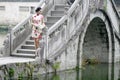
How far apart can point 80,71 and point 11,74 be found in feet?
18.4

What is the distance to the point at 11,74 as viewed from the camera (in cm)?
1855

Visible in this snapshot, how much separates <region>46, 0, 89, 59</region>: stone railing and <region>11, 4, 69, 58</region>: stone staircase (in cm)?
81

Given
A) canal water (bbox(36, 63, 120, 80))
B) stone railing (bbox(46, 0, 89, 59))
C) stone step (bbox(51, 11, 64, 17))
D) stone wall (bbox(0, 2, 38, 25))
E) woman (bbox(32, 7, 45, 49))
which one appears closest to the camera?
woman (bbox(32, 7, 45, 49))

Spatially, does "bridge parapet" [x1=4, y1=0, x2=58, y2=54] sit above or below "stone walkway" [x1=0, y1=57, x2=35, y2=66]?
above

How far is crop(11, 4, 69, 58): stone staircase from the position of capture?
21.2m

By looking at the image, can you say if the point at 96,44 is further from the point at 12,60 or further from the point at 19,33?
the point at 12,60

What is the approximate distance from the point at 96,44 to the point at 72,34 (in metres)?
5.99

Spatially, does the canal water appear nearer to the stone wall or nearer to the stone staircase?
the stone staircase

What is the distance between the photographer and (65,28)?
22281mm

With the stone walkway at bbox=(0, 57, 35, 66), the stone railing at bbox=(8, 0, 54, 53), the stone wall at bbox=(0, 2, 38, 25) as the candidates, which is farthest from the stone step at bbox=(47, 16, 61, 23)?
the stone wall at bbox=(0, 2, 38, 25)

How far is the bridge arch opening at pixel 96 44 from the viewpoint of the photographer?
28406mm

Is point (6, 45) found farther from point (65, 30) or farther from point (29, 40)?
point (65, 30)

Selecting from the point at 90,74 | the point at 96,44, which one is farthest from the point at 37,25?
the point at 96,44

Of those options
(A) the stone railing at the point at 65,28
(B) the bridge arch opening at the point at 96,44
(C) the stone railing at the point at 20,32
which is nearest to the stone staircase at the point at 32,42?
(C) the stone railing at the point at 20,32
